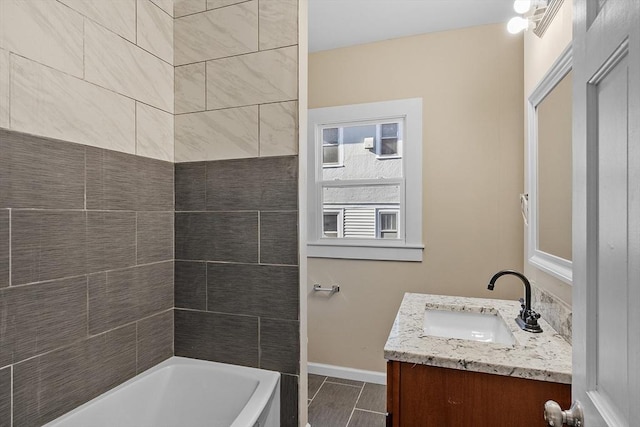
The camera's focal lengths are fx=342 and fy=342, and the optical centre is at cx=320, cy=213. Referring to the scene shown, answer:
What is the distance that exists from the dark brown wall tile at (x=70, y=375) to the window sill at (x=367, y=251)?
5.24 feet

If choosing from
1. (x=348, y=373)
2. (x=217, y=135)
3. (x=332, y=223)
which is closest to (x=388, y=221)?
(x=332, y=223)

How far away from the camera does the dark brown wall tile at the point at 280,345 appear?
4.69ft

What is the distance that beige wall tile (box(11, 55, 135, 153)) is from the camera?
1.03m

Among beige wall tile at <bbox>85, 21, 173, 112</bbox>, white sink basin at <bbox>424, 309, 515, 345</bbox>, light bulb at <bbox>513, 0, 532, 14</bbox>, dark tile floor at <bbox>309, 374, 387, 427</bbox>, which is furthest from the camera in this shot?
dark tile floor at <bbox>309, 374, 387, 427</bbox>

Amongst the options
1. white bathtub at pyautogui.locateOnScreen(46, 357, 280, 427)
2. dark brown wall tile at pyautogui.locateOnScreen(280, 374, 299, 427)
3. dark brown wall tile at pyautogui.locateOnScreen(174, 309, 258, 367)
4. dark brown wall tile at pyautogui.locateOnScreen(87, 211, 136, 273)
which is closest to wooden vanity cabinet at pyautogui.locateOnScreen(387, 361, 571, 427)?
dark brown wall tile at pyautogui.locateOnScreen(280, 374, 299, 427)

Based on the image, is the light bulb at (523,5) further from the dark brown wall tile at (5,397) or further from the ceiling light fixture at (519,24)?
the dark brown wall tile at (5,397)

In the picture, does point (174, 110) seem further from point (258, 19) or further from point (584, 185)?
point (584, 185)

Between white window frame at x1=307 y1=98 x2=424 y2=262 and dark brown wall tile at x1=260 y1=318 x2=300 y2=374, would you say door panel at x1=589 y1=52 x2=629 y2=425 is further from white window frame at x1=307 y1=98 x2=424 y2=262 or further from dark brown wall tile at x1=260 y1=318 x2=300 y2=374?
white window frame at x1=307 y1=98 x2=424 y2=262

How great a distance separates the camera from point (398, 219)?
2.66 meters

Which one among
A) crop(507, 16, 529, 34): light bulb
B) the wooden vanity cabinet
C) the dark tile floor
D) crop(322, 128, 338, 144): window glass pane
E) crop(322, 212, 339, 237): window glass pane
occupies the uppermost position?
crop(507, 16, 529, 34): light bulb

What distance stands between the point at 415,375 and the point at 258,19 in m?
1.58

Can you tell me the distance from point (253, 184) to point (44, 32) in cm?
84

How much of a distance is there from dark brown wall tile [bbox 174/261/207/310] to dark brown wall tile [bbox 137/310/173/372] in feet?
0.31

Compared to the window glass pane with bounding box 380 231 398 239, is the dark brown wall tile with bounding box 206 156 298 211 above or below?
above
